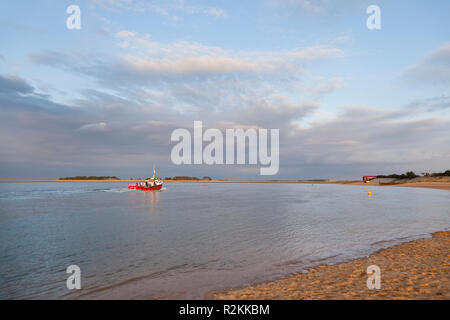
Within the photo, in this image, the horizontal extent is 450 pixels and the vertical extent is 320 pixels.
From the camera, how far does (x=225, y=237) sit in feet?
63.2

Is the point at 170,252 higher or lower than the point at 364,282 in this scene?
lower

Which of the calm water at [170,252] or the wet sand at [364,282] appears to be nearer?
the wet sand at [364,282]

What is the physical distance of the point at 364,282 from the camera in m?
9.48

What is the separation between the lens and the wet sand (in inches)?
324

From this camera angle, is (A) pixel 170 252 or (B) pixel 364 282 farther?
(A) pixel 170 252

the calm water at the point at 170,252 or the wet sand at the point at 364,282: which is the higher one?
the wet sand at the point at 364,282

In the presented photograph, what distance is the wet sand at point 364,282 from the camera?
824 centimetres
